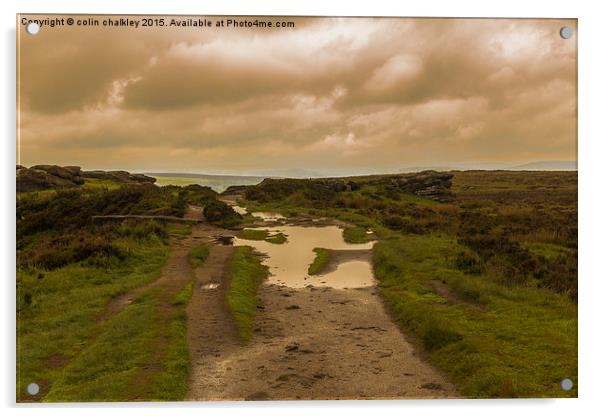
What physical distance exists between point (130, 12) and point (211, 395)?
9.71 meters

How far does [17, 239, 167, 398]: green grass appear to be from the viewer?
10289 mm

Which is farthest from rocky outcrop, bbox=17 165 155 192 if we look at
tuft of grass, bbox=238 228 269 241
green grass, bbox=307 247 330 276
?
green grass, bbox=307 247 330 276

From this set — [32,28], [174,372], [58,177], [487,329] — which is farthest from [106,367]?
[487,329]

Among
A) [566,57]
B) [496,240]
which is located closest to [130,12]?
[566,57]

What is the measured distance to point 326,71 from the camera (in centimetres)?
1206

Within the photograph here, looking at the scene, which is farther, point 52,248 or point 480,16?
point 52,248

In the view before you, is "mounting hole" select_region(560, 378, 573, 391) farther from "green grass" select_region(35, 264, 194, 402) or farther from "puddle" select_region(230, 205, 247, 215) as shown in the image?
"puddle" select_region(230, 205, 247, 215)

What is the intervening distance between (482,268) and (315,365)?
7408 millimetres

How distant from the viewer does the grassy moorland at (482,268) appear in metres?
10.3

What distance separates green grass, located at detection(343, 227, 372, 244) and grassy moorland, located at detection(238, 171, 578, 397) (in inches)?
6.1

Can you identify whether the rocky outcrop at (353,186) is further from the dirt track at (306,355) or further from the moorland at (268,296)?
the dirt track at (306,355)

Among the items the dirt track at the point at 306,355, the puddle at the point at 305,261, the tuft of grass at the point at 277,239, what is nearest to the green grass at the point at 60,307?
the dirt track at the point at 306,355

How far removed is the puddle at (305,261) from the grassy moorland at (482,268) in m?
0.69

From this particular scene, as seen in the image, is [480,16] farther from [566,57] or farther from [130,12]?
[130,12]
